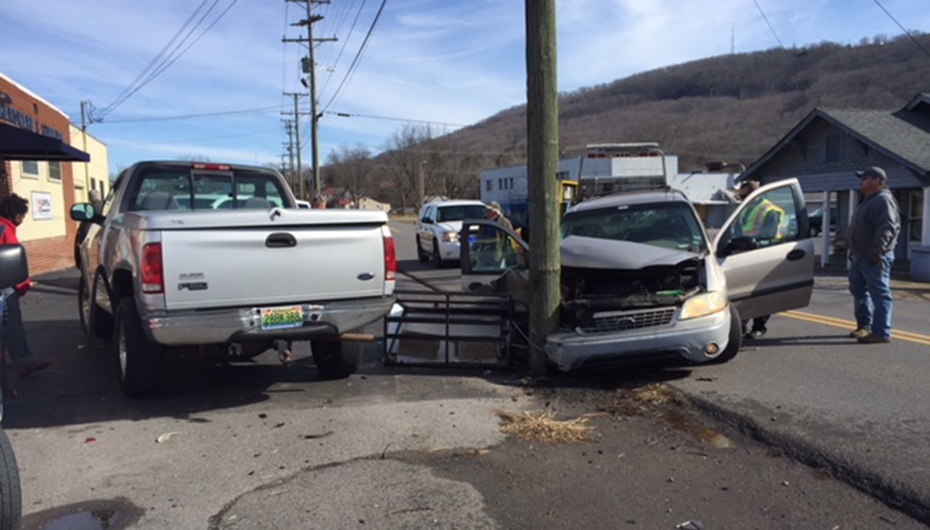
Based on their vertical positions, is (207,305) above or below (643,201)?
below

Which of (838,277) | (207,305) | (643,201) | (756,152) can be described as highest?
(756,152)

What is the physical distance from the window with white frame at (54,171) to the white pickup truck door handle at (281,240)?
19.0 m

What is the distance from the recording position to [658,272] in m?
6.76

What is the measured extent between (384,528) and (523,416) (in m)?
2.06

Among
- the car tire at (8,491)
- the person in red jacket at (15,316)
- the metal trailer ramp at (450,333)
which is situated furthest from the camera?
the metal trailer ramp at (450,333)

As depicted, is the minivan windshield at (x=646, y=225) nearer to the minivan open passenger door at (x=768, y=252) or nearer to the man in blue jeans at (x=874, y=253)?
the minivan open passenger door at (x=768, y=252)

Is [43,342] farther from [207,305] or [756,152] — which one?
[756,152]

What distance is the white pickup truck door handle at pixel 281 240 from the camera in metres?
5.49

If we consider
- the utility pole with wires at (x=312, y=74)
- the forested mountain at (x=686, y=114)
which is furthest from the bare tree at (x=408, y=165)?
the utility pole with wires at (x=312, y=74)

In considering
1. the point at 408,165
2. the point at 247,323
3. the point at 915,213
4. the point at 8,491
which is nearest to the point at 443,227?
the point at 247,323

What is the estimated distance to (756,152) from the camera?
273ft

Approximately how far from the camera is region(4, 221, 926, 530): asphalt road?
12.7 ft

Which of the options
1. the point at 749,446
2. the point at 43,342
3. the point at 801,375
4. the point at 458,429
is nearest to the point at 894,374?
the point at 801,375

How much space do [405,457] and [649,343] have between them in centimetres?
252
